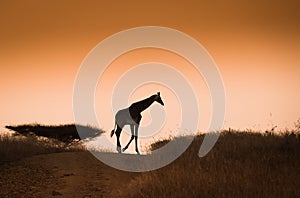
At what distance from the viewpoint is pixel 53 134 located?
53.1 ft

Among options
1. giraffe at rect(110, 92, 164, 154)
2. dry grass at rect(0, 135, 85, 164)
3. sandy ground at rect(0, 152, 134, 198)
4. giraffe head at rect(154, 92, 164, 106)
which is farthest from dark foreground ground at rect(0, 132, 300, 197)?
giraffe head at rect(154, 92, 164, 106)

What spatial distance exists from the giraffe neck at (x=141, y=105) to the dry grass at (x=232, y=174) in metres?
2.26

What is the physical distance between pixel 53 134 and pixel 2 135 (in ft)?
6.56

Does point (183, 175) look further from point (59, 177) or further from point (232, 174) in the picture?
point (59, 177)

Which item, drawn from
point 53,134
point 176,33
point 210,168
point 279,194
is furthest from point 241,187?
point 53,134

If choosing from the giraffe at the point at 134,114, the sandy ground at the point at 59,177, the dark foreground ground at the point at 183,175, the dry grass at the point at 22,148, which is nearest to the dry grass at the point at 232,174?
the dark foreground ground at the point at 183,175

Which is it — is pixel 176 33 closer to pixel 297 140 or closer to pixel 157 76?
pixel 157 76

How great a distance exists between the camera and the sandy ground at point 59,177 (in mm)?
8578

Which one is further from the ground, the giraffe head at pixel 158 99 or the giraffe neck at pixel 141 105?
the giraffe head at pixel 158 99

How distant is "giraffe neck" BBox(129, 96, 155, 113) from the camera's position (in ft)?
42.9

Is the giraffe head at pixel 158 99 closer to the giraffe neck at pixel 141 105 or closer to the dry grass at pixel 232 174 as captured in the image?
the giraffe neck at pixel 141 105

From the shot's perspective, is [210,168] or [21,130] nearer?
[210,168]

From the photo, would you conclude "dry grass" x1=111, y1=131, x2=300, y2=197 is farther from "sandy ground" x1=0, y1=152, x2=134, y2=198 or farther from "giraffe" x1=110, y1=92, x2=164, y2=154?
"giraffe" x1=110, y1=92, x2=164, y2=154

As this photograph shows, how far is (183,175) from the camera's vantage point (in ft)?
27.8
